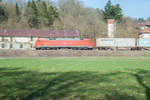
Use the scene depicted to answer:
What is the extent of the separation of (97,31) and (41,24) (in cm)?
2588

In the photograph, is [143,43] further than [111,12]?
No

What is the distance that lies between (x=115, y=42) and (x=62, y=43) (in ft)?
39.3

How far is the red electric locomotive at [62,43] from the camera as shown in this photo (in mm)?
36375

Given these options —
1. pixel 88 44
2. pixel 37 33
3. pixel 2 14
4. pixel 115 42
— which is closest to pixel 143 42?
pixel 115 42

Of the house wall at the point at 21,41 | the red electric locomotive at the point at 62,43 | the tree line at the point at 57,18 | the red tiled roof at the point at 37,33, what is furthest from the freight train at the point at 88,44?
the tree line at the point at 57,18

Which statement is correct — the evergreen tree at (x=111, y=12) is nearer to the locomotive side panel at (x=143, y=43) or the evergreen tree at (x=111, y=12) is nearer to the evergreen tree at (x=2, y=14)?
the locomotive side panel at (x=143, y=43)


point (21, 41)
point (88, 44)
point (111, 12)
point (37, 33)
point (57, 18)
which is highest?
point (57, 18)

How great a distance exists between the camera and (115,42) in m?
38.2

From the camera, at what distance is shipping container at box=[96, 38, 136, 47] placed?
37.7 m

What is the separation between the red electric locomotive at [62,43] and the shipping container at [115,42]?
237 cm

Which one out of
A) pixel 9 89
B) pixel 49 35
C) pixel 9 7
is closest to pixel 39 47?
pixel 49 35

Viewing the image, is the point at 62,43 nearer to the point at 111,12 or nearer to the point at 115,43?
the point at 115,43

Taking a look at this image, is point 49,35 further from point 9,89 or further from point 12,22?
point 9,89

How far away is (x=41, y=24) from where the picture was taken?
7444cm
